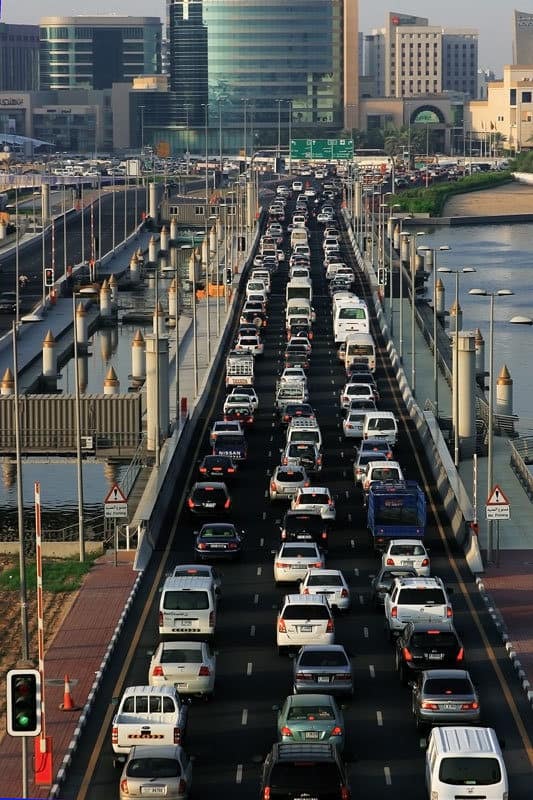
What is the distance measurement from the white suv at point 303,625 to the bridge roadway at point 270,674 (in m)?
0.53

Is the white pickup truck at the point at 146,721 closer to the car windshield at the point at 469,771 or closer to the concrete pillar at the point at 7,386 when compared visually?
the car windshield at the point at 469,771

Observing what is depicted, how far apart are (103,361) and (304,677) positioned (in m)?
73.4

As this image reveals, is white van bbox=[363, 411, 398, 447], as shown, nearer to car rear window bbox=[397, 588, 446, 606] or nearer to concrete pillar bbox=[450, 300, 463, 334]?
concrete pillar bbox=[450, 300, 463, 334]

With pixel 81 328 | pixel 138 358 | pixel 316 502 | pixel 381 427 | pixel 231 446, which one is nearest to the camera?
pixel 316 502

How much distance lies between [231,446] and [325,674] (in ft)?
87.2

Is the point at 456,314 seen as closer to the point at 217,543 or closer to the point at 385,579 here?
the point at 217,543

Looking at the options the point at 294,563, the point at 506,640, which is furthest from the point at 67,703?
the point at 294,563

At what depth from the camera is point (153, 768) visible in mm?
28953

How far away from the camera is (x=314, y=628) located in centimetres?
3750

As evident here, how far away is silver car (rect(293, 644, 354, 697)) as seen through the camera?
3431 centimetres

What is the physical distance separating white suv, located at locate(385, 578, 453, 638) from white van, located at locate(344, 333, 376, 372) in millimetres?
42533

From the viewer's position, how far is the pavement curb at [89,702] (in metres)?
30.4

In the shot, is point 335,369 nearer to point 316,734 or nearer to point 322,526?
point 322,526

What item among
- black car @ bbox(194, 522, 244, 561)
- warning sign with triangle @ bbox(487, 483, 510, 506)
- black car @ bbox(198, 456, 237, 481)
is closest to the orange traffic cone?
black car @ bbox(194, 522, 244, 561)
